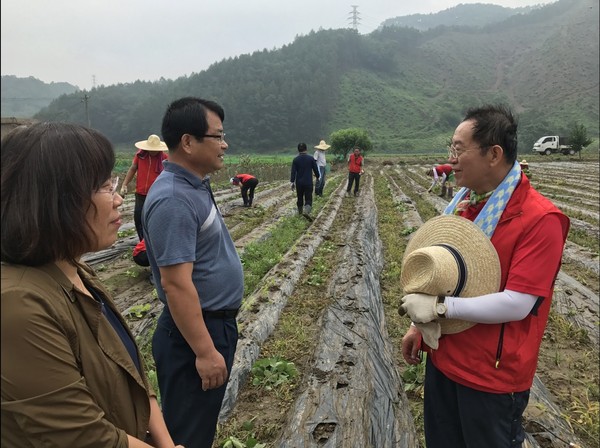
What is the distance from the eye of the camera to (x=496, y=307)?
5.70 feet

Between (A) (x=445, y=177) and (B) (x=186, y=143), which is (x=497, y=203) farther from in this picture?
(A) (x=445, y=177)

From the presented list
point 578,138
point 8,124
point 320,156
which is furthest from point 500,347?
point 578,138

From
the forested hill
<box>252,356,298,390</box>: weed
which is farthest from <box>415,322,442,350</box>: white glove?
the forested hill

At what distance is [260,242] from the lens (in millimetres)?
8523


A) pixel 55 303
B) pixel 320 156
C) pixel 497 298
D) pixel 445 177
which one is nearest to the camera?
pixel 55 303

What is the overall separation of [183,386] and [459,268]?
4.76 feet

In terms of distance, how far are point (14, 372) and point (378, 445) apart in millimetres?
2592

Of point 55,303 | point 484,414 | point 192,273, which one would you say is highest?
point 55,303

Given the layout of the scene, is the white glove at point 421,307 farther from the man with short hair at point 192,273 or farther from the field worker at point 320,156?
the field worker at point 320,156

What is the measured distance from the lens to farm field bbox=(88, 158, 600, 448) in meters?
3.04

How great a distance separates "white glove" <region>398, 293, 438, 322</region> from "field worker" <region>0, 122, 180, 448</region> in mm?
1249

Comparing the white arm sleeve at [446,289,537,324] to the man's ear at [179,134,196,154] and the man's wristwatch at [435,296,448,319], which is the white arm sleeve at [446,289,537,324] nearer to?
the man's wristwatch at [435,296,448,319]

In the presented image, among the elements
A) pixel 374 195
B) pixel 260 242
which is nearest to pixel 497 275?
pixel 260 242

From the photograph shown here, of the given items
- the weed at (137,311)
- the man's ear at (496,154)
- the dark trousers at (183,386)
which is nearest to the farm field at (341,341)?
the weed at (137,311)
